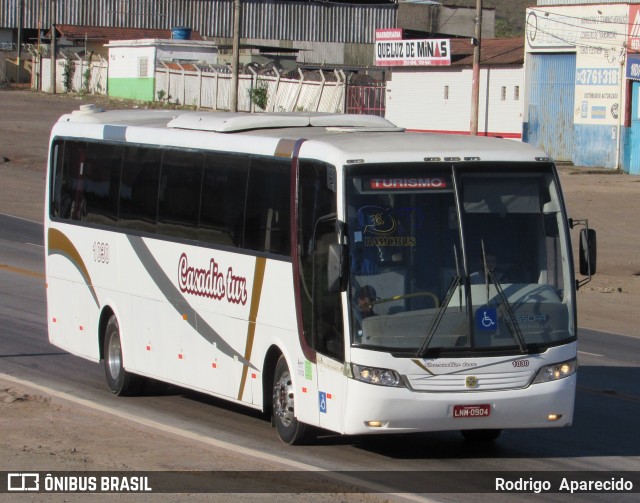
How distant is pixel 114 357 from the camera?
14234 mm

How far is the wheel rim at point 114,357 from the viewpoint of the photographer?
1410 centimetres

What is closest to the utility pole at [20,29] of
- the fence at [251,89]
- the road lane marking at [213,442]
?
the fence at [251,89]

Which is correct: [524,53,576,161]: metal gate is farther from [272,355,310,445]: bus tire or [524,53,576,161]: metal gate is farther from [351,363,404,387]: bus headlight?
[351,363,404,387]: bus headlight

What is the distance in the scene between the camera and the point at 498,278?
33.5 feet

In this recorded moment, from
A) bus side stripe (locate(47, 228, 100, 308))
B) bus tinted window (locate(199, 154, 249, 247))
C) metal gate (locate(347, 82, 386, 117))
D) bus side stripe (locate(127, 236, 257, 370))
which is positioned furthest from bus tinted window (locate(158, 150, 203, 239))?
metal gate (locate(347, 82, 386, 117))

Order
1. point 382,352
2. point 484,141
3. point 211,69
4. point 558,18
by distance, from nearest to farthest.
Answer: point 382,352 < point 484,141 < point 558,18 < point 211,69

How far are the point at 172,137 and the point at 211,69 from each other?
56508mm

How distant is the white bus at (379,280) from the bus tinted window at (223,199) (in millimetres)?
19

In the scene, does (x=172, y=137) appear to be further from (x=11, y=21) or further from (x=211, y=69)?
(x=11, y=21)

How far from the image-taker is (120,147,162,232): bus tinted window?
44.0ft

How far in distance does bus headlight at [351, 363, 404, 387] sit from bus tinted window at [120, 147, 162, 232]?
4.17 meters

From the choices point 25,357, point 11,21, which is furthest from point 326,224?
point 11,21

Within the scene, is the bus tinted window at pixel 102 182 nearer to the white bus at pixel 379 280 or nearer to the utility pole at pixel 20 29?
the white bus at pixel 379 280

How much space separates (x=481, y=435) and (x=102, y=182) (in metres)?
5.65
